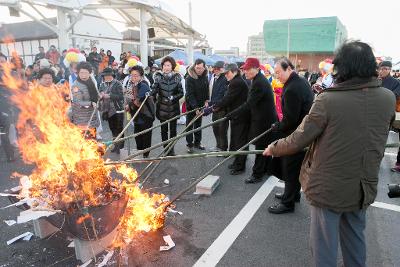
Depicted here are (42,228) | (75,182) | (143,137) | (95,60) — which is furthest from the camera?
(95,60)

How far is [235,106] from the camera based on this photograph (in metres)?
6.36

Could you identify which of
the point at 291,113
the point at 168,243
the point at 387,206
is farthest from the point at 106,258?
the point at 387,206

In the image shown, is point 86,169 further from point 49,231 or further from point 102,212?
point 49,231

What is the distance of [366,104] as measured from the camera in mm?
2322

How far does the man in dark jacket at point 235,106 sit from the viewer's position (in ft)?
20.2

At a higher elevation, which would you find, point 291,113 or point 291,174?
point 291,113

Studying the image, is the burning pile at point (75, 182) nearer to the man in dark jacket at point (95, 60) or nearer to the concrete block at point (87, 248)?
the concrete block at point (87, 248)

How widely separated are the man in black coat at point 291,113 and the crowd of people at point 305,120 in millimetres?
13

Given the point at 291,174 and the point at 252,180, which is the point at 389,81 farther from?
the point at 291,174

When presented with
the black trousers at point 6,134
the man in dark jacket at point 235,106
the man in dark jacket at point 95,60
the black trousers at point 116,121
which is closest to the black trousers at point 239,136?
the man in dark jacket at point 235,106

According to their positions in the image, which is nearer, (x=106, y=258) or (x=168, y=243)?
(x=106, y=258)

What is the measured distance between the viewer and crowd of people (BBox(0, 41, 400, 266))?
2.35m

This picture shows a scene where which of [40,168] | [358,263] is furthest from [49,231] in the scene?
[358,263]

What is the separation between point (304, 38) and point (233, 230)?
36593mm
